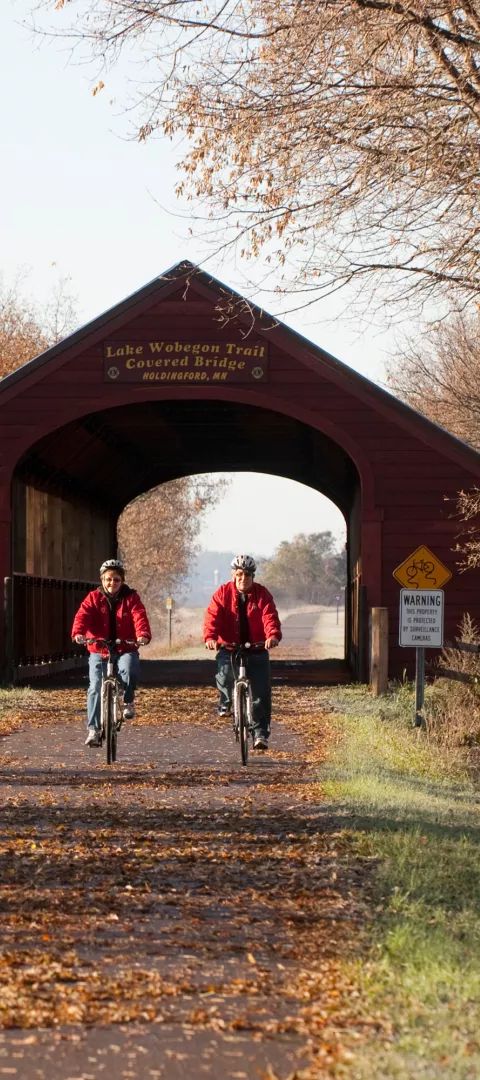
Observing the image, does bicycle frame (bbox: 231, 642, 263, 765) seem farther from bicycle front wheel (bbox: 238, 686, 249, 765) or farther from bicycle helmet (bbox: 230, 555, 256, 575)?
bicycle helmet (bbox: 230, 555, 256, 575)

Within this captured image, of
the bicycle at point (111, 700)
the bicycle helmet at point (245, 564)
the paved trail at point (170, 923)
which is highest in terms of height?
the bicycle helmet at point (245, 564)

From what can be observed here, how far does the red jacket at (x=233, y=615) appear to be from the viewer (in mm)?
15000

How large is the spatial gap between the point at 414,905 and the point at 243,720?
711 centimetres

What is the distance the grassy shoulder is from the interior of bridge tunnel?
45.0ft

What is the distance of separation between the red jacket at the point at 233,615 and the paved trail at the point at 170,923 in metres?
1.28

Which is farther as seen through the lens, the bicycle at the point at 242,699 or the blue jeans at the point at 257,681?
the blue jeans at the point at 257,681

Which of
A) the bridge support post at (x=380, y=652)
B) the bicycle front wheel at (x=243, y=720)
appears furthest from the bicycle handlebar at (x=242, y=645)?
the bridge support post at (x=380, y=652)

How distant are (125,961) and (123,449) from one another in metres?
A: 27.2

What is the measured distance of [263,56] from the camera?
50.5ft

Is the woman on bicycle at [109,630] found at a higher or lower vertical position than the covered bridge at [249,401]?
lower

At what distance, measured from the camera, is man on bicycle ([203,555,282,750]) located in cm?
1492

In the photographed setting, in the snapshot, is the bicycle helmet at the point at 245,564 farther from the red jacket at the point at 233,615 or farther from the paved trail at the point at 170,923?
the paved trail at the point at 170,923

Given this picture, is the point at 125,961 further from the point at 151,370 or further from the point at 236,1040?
the point at 151,370

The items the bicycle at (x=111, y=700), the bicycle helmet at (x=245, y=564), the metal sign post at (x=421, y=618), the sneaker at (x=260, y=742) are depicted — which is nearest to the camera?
the bicycle helmet at (x=245, y=564)
